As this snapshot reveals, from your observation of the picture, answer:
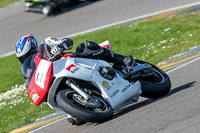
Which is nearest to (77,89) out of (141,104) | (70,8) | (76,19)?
(141,104)

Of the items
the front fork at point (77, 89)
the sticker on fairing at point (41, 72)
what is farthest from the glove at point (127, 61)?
the sticker on fairing at point (41, 72)

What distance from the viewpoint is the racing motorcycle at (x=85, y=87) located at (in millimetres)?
5828

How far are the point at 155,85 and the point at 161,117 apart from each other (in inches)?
51.0

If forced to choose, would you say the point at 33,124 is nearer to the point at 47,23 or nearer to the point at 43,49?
the point at 43,49

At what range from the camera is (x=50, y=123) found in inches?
297

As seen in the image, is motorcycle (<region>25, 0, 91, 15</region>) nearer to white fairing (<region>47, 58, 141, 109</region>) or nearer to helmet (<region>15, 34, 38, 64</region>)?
helmet (<region>15, 34, 38, 64</region>)

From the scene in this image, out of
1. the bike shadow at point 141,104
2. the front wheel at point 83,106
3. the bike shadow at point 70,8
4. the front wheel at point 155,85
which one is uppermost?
the front wheel at point 83,106

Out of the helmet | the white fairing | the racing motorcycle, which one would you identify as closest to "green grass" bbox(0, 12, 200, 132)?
the helmet

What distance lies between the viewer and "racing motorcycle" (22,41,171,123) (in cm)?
583

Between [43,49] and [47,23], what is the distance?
11.7m

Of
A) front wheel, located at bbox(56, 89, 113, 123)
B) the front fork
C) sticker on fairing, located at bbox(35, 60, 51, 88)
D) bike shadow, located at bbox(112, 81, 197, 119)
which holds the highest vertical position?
sticker on fairing, located at bbox(35, 60, 51, 88)

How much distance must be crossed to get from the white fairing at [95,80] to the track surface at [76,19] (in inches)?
348

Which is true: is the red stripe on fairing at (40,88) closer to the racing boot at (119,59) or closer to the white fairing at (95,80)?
the white fairing at (95,80)

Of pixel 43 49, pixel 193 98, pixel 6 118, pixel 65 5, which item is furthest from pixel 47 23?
pixel 193 98
